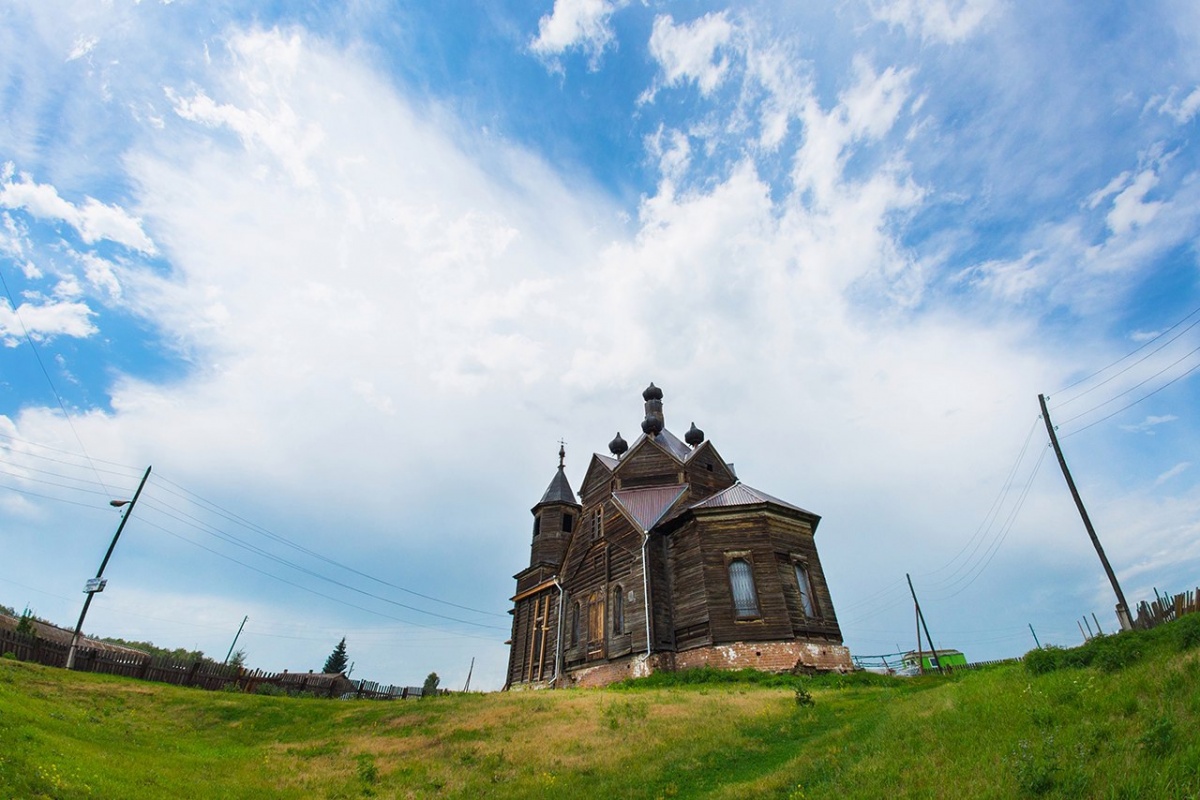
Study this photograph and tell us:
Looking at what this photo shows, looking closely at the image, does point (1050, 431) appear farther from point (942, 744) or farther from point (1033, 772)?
point (1033, 772)

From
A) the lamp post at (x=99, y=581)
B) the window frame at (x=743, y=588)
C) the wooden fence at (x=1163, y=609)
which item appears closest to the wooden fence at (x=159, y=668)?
the lamp post at (x=99, y=581)

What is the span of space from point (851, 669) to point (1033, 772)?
20028mm

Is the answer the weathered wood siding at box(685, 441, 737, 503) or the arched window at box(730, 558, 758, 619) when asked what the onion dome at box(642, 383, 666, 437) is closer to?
the weathered wood siding at box(685, 441, 737, 503)

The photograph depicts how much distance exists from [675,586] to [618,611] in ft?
11.4

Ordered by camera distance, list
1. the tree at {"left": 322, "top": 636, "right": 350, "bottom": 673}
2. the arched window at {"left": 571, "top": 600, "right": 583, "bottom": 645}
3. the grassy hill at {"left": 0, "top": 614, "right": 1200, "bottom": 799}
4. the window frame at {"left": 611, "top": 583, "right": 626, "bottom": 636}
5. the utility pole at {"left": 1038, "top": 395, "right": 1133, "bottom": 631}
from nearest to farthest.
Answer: the grassy hill at {"left": 0, "top": 614, "right": 1200, "bottom": 799}, the utility pole at {"left": 1038, "top": 395, "right": 1133, "bottom": 631}, the window frame at {"left": 611, "top": 583, "right": 626, "bottom": 636}, the arched window at {"left": 571, "top": 600, "right": 583, "bottom": 645}, the tree at {"left": 322, "top": 636, "right": 350, "bottom": 673}

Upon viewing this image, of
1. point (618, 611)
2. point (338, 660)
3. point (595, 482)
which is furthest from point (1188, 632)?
point (338, 660)

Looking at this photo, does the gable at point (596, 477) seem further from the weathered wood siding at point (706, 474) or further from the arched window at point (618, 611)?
the arched window at point (618, 611)

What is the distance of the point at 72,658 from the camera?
946 inches

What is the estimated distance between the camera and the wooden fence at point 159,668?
23661 mm

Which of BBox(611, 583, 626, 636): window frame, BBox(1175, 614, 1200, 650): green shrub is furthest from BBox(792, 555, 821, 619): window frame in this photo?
BBox(1175, 614, 1200, 650): green shrub

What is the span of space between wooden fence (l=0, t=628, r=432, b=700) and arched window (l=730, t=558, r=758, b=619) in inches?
709

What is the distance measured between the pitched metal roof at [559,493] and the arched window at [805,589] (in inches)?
673

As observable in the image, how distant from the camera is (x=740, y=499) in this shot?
89.7ft

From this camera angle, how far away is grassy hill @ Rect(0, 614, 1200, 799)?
7.13 m
